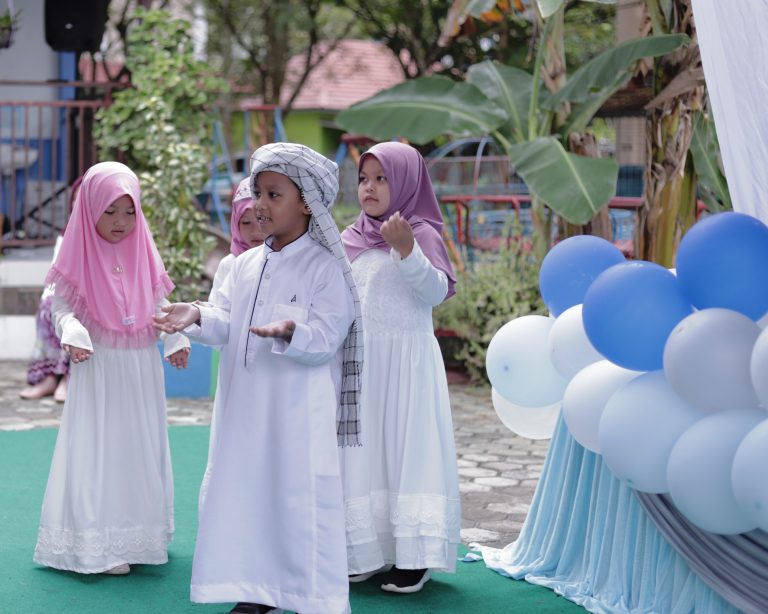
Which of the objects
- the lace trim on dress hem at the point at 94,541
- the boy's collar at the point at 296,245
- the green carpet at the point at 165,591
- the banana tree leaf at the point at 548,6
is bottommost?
the green carpet at the point at 165,591

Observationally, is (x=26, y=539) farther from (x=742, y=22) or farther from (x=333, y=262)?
(x=742, y=22)

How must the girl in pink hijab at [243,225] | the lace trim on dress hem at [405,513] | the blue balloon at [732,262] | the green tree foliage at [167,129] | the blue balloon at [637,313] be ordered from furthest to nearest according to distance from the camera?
the green tree foliage at [167,129] → the girl in pink hijab at [243,225] → the lace trim on dress hem at [405,513] → the blue balloon at [637,313] → the blue balloon at [732,262]

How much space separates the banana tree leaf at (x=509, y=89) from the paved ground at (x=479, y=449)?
6.34 feet

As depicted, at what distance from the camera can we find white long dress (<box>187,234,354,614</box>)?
347 centimetres

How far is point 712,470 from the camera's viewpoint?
2.97m

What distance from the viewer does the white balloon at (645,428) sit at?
3170 millimetres

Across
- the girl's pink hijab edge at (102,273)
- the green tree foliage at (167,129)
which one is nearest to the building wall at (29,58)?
the green tree foliage at (167,129)

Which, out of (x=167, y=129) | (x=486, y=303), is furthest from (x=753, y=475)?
(x=167, y=129)

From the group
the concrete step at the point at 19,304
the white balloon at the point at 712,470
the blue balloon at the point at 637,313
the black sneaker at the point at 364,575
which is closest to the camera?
the white balloon at the point at 712,470

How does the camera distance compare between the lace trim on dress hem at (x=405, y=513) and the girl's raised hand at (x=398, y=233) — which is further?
the lace trim on dress hem at (x=405, y=513)

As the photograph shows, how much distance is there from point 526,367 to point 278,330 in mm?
1180

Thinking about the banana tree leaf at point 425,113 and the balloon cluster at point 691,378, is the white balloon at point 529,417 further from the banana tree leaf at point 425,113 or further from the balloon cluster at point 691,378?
the banana tree leaf at point 425,113

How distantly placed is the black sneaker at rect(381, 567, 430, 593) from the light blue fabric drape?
382 millimetres

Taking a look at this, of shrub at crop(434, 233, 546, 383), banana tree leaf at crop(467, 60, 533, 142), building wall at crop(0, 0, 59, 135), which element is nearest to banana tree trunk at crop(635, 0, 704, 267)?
banana tree leaf at crop(467, 60, 533, 142)
